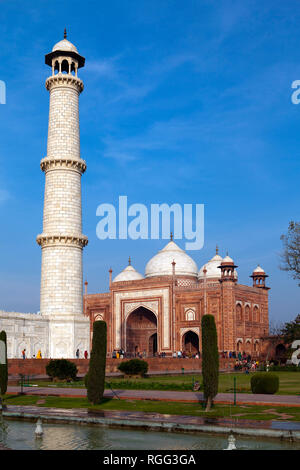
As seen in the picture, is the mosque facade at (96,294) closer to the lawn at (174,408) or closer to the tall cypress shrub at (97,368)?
the lawn at (174,408)

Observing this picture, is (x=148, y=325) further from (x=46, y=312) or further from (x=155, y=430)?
(x=155, y=430)

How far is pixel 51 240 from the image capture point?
113 ft

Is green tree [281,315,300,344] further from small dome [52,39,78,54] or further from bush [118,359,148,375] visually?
small dome [52,39,78,54]

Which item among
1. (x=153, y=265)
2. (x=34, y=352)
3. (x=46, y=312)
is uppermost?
(x=153, y=265)

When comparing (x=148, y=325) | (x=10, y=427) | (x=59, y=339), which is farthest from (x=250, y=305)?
(x=10, y=427)

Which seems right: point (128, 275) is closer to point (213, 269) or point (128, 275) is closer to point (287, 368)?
point (213, 269)

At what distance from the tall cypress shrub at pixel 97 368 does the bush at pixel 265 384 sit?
5849 mm

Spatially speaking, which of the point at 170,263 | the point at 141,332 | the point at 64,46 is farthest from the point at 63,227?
the point at 141,332

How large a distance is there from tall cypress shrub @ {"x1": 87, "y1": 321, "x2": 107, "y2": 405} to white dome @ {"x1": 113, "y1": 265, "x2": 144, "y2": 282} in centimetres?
4484

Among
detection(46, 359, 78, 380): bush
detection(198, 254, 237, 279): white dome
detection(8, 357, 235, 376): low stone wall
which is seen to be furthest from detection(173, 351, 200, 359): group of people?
detection(46, 359, 78, 380): bush

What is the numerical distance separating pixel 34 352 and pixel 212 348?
21652mm

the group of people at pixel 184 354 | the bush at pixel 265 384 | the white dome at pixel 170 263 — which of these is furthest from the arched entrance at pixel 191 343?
the bush at pixel 265 384

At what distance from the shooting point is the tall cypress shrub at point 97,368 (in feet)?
50.1

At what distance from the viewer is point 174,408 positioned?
1434 centimetres
